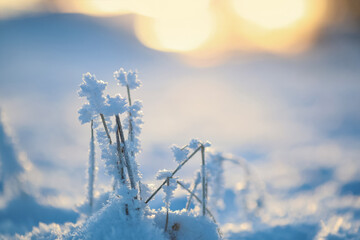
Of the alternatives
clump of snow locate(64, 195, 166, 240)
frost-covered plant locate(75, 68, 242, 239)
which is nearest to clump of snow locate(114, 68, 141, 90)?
frost-covered plant locate(75, 68, 242, 239)

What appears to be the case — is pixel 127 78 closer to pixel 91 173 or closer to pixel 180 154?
pixel 180 154

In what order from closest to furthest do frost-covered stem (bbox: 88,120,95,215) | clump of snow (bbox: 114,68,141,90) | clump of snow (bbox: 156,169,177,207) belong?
clump of snow (bbox: 156,169,177,207), clump of snow (bbox: 114,68,141,90), frost-covered stem (bbox: 88,120,95,215)

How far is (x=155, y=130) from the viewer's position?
13.6 metres

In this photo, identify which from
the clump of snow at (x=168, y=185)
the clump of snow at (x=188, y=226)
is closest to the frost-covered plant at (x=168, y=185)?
the clump of snow at (x=168, y=185)

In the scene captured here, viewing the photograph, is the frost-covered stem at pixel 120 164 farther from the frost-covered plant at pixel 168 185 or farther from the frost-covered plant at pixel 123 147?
the frost-covered plant at pixel 168 185

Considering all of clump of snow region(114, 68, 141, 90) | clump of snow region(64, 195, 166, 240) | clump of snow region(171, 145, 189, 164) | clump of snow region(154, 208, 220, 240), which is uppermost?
clump of snow region(114, 68, 141, 90)

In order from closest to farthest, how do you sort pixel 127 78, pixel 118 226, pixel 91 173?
pixel 118 226, pixel 127 78, pixel 91 173

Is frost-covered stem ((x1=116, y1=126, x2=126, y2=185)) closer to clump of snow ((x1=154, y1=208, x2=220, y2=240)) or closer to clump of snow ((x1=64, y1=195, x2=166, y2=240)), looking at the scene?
clump of snow ((x1=64, y1=195, x2=166, y2=240))

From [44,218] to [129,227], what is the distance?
2.36 metres

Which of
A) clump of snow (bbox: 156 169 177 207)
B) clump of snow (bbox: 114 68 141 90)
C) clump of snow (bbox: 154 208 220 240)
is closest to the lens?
clump of snow (bbox: 156 169 177 207)

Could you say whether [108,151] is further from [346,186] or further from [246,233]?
[346,186]

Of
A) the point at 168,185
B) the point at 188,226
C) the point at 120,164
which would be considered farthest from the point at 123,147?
the point at 188,226

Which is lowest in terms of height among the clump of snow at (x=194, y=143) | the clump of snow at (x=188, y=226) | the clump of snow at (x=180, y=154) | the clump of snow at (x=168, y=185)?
the clump of snow at (x=188, y=226)

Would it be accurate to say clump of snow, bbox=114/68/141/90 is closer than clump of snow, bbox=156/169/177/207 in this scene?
No
